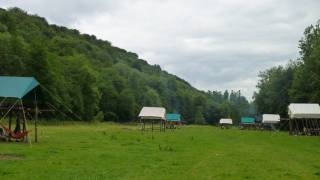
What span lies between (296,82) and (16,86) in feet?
232

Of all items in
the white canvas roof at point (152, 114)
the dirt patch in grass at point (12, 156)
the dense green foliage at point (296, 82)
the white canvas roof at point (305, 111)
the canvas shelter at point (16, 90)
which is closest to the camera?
the dirt patch in grass at point (12, 156)

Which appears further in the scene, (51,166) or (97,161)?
(97,161)

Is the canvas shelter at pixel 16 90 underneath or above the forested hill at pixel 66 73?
underneath

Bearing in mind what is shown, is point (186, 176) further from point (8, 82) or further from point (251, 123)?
point (251, 123)

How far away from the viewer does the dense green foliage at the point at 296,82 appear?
8856 centimetres

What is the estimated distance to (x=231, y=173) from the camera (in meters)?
19.5

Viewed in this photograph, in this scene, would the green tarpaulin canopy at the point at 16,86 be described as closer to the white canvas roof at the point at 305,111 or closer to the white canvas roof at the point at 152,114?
the white canvas roof at the point at 305,111

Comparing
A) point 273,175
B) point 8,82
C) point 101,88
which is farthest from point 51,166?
point 101,88

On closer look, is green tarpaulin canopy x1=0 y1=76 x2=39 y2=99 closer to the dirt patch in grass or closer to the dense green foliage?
the dirt patch in grass

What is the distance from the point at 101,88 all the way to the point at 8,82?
372ft

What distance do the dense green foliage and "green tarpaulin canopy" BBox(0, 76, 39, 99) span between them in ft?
170

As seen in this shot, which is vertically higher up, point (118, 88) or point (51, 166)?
point (118, 88)

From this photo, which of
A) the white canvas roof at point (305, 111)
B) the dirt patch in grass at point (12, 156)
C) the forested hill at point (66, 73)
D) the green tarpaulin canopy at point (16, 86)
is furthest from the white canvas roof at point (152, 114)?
the dirt patch in grass at point (12, 156)

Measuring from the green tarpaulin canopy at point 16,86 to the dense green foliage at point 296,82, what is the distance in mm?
51786
